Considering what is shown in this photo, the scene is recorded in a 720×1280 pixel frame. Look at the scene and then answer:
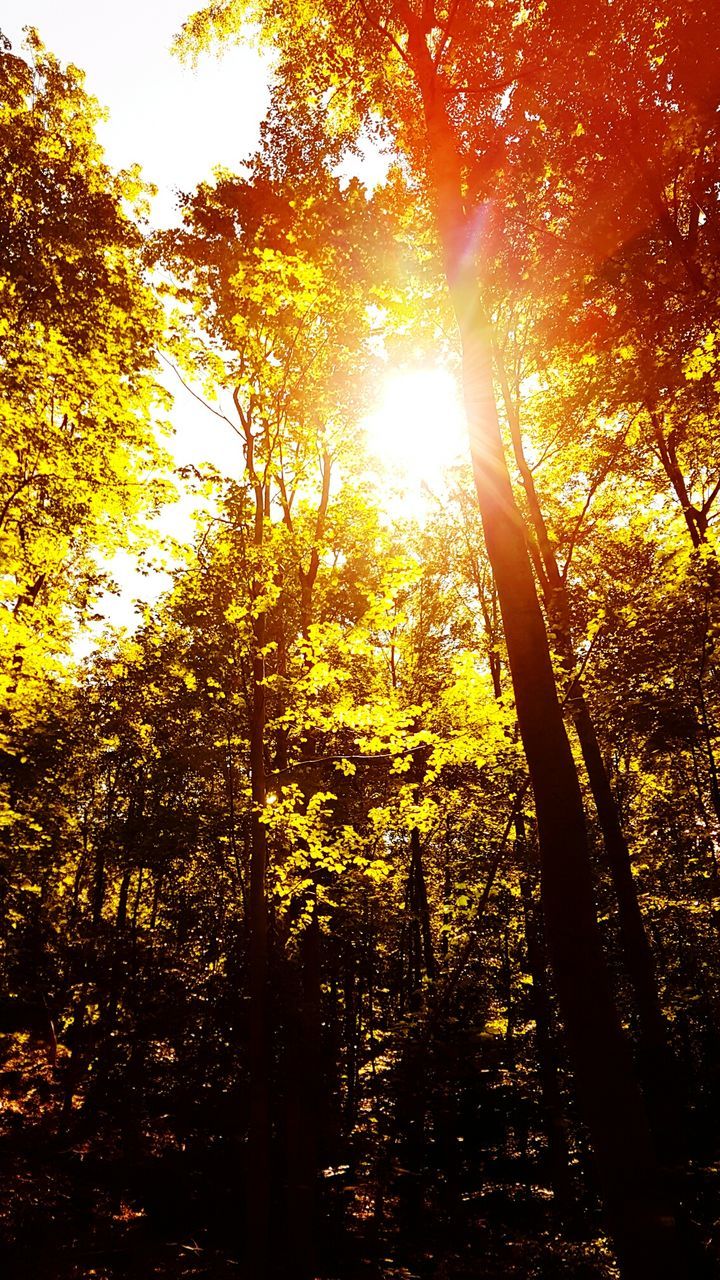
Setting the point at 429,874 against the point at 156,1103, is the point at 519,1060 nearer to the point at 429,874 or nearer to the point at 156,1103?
the point at 156,1103

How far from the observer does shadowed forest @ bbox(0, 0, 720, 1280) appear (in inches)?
223

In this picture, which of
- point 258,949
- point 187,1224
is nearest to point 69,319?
point 258,949

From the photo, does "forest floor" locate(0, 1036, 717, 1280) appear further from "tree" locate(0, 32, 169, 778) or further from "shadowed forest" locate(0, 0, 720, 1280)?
"tree" locate(0, 32, 169, 778)

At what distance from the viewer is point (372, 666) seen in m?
15.4

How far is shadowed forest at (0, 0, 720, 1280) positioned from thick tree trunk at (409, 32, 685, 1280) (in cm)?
3

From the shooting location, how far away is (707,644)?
889cm

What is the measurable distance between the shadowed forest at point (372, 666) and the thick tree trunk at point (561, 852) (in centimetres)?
3

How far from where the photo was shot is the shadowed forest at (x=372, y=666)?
5.66 m

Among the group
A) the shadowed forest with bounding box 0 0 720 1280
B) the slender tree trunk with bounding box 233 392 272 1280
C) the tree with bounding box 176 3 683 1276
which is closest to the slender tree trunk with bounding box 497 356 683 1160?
the shadowed forest with bounding box 0 0 720 1280

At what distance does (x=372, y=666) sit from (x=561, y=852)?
38.7ft

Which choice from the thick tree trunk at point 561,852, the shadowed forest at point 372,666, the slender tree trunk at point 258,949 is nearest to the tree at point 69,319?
the shadowed forest at point 372,666

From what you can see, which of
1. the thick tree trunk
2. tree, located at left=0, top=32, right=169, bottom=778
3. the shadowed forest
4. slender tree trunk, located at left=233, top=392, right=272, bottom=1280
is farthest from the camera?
tree, located at left=0, top=32, right=169, bottom=778

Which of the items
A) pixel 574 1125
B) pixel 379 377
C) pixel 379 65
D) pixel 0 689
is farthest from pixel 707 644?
pixel 0 689

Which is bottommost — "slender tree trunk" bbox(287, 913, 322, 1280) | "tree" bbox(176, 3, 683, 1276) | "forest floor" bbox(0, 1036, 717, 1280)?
"forest floor" bbox(0, 1036, 717, 1280)
